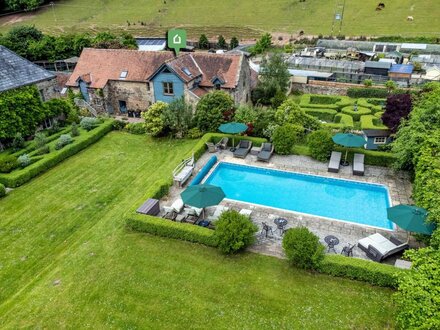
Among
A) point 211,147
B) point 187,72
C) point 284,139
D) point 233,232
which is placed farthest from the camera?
point 187,72

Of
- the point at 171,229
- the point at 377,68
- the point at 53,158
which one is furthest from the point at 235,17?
the point at 171,229

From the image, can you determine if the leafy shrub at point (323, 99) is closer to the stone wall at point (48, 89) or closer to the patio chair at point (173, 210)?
the patio chair at point (173, 210)

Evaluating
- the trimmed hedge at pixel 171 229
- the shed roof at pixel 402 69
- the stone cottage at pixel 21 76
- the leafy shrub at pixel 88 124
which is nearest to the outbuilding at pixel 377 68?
the shed roof at pixel 402 69

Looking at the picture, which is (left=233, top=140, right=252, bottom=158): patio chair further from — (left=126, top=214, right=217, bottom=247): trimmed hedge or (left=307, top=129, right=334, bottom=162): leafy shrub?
(left=126, top=214, right=217, bottom=247): trimmed hedge

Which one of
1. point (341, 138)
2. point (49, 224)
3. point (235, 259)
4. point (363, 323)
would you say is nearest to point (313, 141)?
point (341, 138)

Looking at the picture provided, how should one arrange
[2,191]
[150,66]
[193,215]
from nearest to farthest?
Result: [193,215] < [2,191] < [150,66]

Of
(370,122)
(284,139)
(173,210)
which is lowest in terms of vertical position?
(173,210)

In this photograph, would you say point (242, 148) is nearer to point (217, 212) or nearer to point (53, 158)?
point (217, 212)

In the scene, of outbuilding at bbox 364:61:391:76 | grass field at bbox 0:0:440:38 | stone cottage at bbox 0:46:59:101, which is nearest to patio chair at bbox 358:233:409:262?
stone cottage at bbox 0:46:59:101
